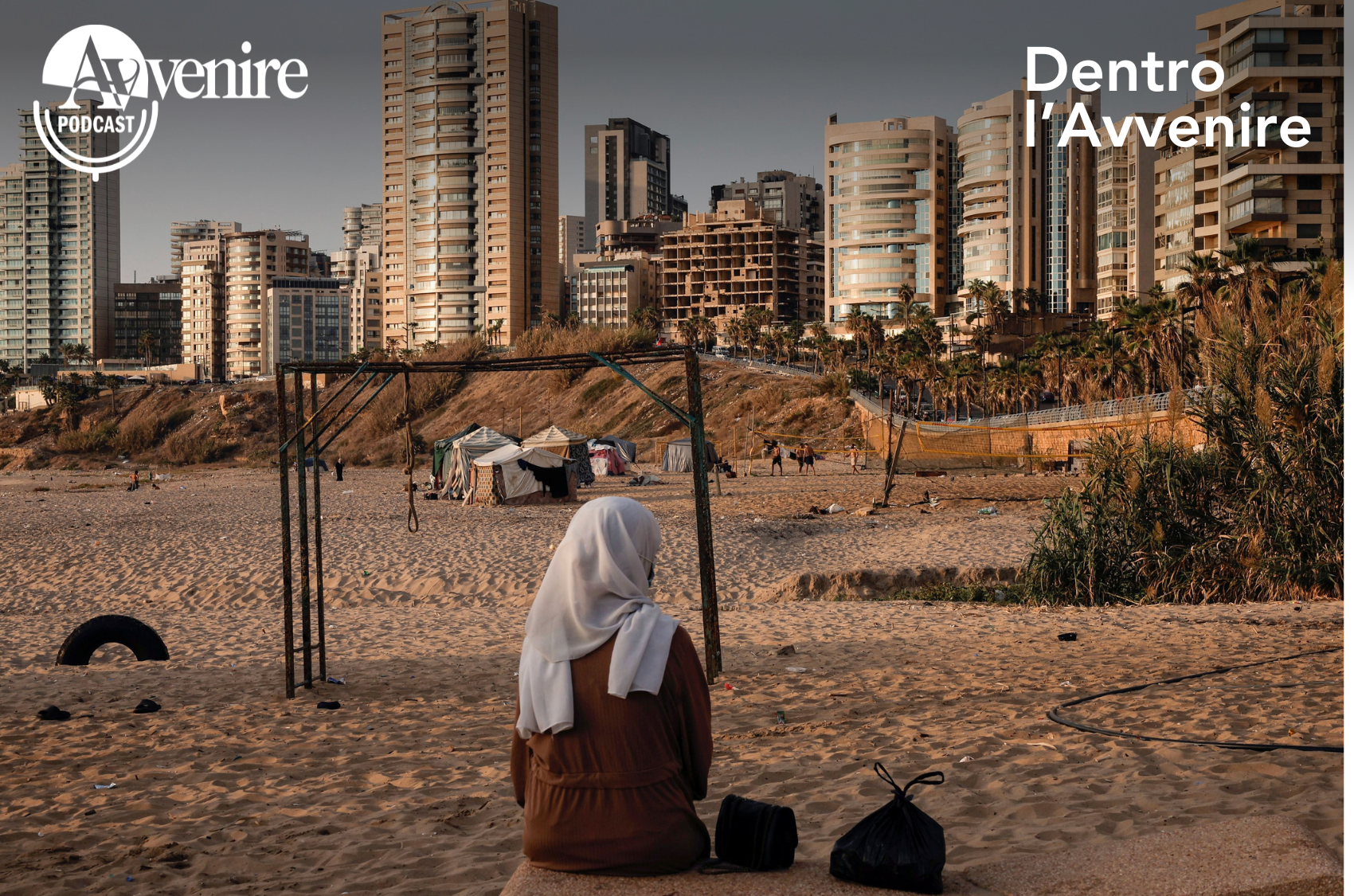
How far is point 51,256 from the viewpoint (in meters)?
157

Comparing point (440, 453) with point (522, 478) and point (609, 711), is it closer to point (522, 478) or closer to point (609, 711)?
point (522, 478)

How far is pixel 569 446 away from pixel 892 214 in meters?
92.8

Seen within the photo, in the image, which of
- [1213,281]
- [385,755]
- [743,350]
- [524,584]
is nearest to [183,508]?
[524,584]

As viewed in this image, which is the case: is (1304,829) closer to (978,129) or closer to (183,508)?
(183,508)

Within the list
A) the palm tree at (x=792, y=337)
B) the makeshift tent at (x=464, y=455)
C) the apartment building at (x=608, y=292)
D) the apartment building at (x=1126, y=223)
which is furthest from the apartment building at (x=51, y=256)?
the makeshift tent at (x=464, y=455)

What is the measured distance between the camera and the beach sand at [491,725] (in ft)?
15.9

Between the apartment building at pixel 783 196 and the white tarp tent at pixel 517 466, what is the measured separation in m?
149

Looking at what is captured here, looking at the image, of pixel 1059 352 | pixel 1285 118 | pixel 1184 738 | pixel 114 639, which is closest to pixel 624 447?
pixel 1059 352

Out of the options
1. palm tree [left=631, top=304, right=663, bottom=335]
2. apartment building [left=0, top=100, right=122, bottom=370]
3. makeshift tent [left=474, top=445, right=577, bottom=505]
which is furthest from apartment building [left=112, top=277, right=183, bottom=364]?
makeshift tent [left=474, top=445, right=577, bottom=505]

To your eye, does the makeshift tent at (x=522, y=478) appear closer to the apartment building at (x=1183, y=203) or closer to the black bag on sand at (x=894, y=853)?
the black bag on sand at (x=894, y=853)

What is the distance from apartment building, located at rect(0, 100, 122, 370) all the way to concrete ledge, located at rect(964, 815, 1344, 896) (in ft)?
573

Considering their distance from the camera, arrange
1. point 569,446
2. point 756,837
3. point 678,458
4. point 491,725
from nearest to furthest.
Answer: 1. point 756,837
2. point 491,725
3. point 569,446
4. point 678,458

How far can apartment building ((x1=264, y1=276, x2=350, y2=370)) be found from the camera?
14875 cm

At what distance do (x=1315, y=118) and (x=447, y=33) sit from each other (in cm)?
8508
